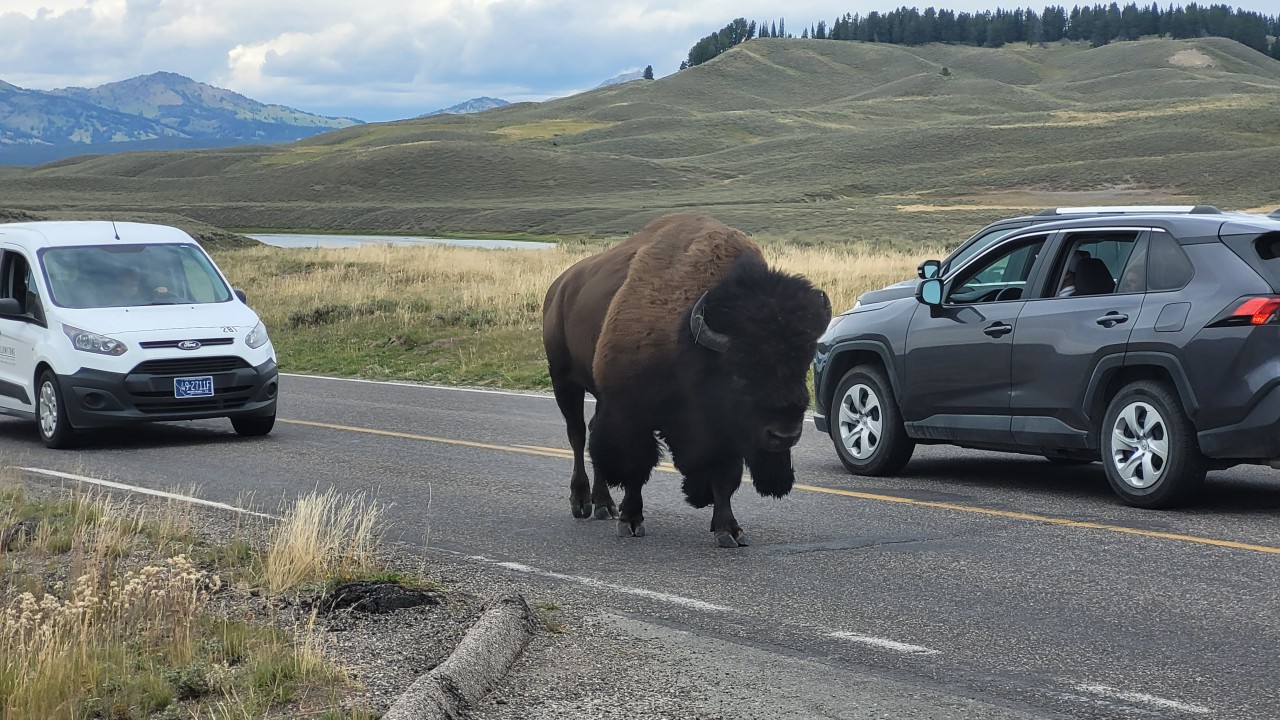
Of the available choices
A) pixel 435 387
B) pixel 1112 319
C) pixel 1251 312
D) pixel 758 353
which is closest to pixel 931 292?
pixel 1112 319

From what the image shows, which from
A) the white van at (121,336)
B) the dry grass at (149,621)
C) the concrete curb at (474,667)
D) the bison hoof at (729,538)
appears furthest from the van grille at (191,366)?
the concrete curb at (474,667)

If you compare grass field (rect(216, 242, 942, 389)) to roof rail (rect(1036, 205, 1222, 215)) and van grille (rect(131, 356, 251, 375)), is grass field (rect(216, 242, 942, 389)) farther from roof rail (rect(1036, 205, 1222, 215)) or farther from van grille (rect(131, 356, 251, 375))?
roof rail (rect(1036, 205, 1222, 215))

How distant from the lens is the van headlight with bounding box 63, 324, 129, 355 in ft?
46.6

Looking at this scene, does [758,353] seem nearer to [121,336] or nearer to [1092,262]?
[1092,262]

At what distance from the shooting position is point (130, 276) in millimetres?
15492

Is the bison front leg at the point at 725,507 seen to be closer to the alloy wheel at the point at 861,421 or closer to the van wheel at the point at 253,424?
the alloy wheel at the point at 861,421

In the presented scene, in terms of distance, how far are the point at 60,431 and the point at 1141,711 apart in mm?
11401

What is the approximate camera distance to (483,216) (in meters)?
96.0

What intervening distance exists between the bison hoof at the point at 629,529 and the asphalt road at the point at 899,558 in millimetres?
101

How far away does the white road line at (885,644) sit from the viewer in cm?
643

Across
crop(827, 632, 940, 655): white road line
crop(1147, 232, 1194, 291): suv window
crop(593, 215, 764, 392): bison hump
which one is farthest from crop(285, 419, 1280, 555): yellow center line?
crop(827, 632, 940, 655): white road line

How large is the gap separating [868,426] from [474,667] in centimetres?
668

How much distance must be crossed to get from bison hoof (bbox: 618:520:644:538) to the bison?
0.04 feet

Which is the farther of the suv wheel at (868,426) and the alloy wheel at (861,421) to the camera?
the alloy wheel at (861,421)
